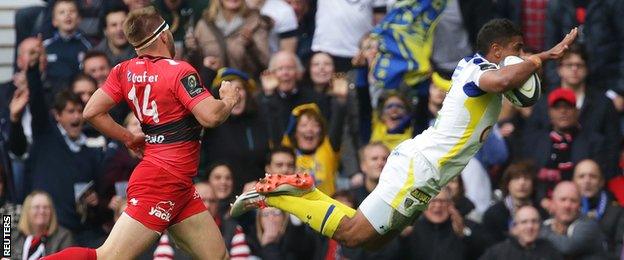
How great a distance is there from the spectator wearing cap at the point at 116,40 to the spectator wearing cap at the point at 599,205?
15.5ft

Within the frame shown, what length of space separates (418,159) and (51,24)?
23.6 ft

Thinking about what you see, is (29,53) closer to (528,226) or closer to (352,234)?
(528,226)

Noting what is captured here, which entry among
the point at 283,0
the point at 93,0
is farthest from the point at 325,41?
the point at 93,0

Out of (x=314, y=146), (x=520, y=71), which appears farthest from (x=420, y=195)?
(x=314, y=146)

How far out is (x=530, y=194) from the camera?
1822 cm

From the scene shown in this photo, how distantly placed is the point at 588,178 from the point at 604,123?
90 cm

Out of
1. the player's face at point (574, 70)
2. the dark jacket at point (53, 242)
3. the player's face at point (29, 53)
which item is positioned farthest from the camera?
the player's face at point (574, 70)

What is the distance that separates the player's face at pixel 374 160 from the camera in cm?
1786

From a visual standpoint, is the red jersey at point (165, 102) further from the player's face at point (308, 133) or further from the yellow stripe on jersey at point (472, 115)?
the player's face at point (308, 133)

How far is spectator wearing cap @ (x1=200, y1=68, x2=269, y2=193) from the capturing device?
61.0 feet

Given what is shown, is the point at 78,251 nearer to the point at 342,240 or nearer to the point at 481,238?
the point at 342,240

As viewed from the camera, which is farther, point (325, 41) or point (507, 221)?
point (325, 41)

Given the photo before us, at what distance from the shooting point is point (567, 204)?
1758 cm

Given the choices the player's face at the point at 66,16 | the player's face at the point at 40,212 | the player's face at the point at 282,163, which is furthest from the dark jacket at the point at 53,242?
the player's face at the point at 66,16
